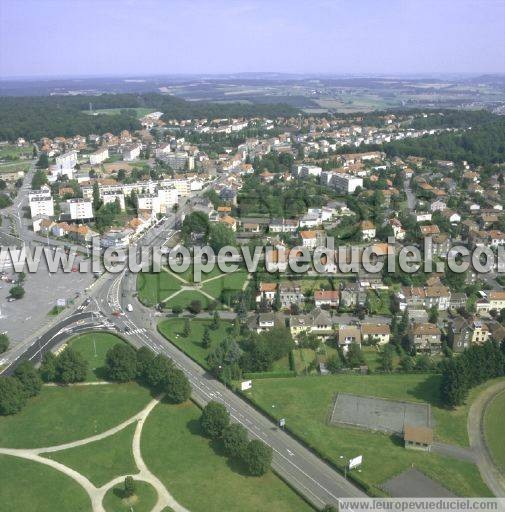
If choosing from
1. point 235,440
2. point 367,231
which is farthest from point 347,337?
point 367,231

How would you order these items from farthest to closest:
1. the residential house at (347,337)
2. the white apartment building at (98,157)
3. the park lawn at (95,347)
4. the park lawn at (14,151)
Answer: the park lawn at (14,151), the white apartment building at (98,157), the residential house at (347,337), the park lawn at (95,347)

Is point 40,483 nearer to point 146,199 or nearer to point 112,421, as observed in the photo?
point 112,421

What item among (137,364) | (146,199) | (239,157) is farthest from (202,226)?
(239,157)

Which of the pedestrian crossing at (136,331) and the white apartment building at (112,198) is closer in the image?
the pedestrian crossing at (136,331)

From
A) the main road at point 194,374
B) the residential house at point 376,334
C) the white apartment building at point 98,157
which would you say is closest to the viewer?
the main road at point 194,374

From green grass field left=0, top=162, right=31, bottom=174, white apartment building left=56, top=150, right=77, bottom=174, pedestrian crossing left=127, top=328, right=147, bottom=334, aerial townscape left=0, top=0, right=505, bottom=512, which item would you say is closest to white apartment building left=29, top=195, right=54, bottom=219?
aerial townscape left=0, top=0, right=505, bottom=512

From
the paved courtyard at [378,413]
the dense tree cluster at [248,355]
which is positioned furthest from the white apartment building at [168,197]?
the paved courtyard at [378,413]

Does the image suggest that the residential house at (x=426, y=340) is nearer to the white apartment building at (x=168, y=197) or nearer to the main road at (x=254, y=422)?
the main road at (x=254, y=422)

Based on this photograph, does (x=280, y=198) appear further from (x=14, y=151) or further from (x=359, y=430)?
(x=14, y=151)
